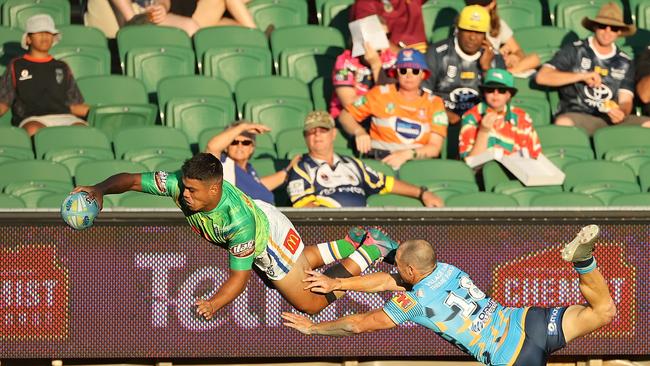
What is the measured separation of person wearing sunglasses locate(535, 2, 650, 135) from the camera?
14211mm

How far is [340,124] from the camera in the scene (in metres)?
13.6

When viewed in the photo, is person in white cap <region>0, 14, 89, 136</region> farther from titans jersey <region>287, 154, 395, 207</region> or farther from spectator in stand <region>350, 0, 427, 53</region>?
spectator in stand <region>350, 0, 427, 53</region>

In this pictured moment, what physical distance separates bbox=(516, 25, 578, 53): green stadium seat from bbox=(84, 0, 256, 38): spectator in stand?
2727mm

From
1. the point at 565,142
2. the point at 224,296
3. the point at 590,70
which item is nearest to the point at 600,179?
the point at 565,142

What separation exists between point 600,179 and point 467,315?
3.94 m

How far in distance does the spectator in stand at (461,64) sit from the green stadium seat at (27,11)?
386cm

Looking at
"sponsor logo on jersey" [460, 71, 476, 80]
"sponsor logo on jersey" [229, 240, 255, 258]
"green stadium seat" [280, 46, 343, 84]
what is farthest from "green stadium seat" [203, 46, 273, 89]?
"sponsor logo on jersey" [229, 240, 255, 258]

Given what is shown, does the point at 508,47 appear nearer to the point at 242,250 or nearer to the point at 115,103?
the point at 115,103

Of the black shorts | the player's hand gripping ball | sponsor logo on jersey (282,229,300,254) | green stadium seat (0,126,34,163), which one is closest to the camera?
the player's hand gripping ball

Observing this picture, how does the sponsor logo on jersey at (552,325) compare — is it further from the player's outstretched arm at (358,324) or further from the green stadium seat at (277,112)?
the green stadium seat at (277,112)

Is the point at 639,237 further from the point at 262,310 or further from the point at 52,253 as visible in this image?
the point at 52,253

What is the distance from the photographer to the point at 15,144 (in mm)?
13062

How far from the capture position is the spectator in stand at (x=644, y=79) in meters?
14.4

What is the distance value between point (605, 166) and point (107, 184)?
223 inches
